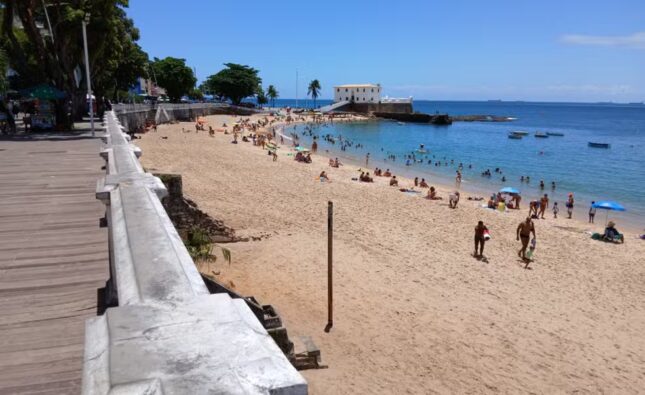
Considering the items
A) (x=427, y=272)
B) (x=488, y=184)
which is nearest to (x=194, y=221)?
(x=427, y=272)

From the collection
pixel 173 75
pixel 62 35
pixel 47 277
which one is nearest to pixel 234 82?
pixel 173 75

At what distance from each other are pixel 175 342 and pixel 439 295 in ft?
36.4

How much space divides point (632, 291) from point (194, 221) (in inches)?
492

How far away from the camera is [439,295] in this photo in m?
11.7

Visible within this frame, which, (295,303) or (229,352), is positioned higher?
(229,352)

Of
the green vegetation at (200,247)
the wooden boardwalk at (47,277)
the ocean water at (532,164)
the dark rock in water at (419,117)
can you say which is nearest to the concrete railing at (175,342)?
the wooden boardwalk at (47,277)

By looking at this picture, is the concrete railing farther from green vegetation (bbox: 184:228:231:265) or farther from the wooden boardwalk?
green vegetation (bbox: 184:228:231:265)

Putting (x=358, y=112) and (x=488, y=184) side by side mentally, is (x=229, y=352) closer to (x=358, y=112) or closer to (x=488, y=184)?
(x=488, y=184)

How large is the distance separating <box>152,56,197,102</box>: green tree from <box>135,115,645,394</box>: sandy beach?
2314 inches

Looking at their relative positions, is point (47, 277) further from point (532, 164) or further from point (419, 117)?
point (419, 117)

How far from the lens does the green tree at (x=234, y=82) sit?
294ft

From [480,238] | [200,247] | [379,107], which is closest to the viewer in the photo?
[200,247]

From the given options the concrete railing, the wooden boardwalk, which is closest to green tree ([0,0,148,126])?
the wooden boardwalk

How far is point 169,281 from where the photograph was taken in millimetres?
1770
